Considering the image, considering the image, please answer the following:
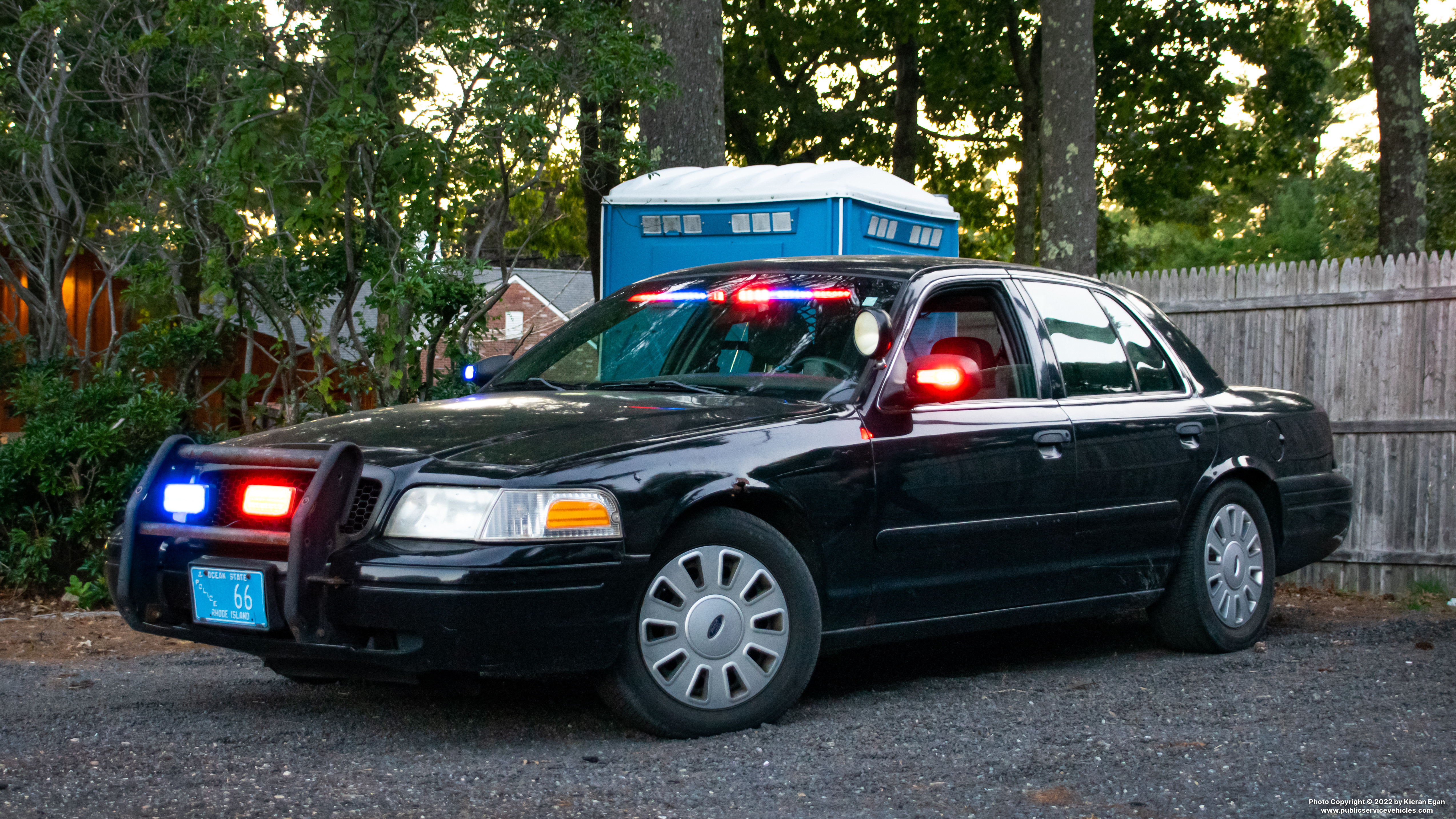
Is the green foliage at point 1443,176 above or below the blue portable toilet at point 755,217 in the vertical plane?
above

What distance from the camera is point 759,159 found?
26.1 meters

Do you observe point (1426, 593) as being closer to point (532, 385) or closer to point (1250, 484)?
point (1250, 484)

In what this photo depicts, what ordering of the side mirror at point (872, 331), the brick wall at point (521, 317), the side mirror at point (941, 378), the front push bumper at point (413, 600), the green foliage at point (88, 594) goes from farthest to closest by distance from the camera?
the brick wall at point (521, 317)
the green foliage at point (88, 594)
the side mirror at point (872, 331)
the side mirror at point (941, 378)
the front push bumper at point (413, 600)

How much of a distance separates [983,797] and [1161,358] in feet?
10.3

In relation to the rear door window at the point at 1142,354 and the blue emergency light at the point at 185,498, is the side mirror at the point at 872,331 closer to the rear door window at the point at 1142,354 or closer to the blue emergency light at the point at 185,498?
the rear door window at the point at 1142,354

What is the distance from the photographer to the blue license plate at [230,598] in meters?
4.34

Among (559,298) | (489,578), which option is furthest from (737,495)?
(559,298)

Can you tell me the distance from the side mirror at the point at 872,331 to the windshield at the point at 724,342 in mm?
91

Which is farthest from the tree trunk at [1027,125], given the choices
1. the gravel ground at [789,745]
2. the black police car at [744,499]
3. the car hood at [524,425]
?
the car hood at [524,425]

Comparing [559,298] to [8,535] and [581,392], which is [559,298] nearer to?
[8,535]

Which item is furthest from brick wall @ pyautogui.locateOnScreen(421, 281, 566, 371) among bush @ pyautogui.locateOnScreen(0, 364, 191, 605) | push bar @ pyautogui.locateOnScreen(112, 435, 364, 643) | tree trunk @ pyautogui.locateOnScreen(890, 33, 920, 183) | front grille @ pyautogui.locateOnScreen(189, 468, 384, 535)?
front grille @ pyautogui.locateOnScreen(189, 468, 384, 535)

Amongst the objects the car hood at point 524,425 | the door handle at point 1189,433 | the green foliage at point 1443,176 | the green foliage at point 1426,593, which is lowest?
the green foliage at point 1426,593

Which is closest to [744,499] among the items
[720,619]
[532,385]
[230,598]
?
[720,619]

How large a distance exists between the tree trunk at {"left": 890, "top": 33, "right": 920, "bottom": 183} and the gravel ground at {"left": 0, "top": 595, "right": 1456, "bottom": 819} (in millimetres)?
18598
